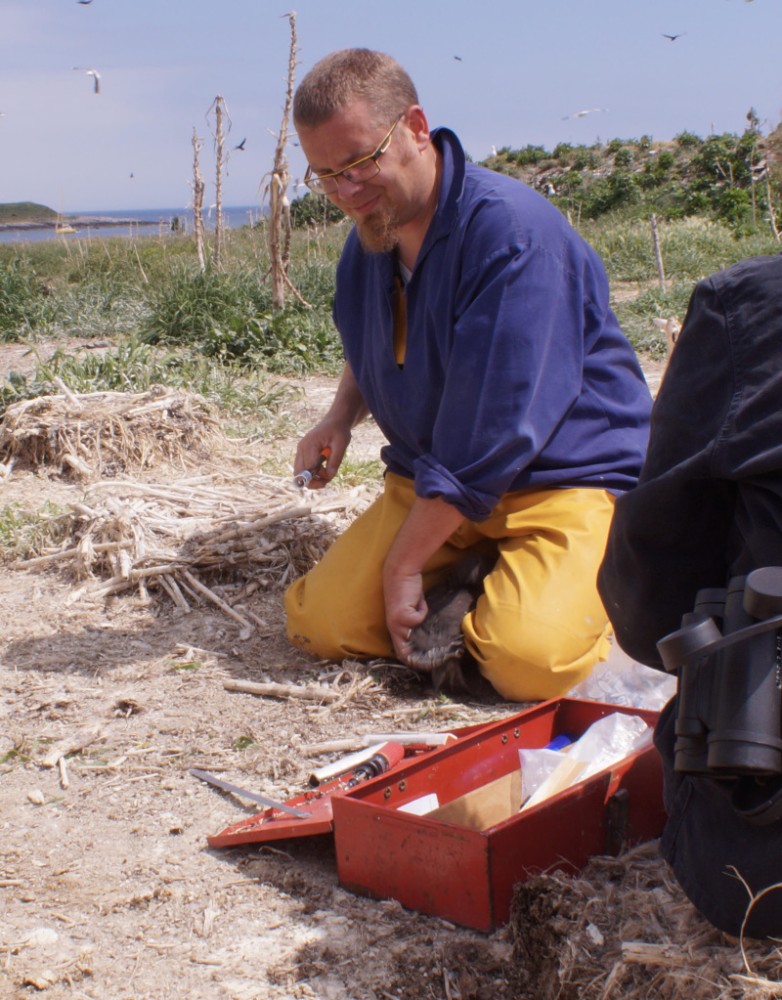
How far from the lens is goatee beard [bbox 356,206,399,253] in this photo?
3243 mm

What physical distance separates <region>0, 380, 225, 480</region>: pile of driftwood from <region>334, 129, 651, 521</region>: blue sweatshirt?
209 centimetres

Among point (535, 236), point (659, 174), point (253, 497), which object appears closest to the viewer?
point (535, 236)

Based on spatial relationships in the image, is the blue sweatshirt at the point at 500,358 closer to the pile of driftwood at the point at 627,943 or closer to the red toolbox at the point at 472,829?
the red toolbox at the point at 472,829

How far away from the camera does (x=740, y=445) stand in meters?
1.44

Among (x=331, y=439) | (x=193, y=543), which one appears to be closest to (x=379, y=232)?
(x=331, y=439)

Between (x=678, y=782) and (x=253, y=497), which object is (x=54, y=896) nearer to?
(x=678, y=782)

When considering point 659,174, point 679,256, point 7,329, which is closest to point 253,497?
point 7,329

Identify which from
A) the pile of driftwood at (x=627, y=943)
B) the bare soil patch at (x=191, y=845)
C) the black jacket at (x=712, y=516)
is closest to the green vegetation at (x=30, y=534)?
the bare soil patch at (x=191, y=845)

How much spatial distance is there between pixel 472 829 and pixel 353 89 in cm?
203

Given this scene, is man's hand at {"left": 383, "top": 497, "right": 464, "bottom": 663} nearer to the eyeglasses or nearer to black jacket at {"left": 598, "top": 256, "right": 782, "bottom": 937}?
the eyeglasses

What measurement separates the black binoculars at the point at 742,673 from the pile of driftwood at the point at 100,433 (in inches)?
164

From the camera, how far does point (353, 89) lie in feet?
10.2

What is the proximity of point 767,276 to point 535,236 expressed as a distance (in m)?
1.78

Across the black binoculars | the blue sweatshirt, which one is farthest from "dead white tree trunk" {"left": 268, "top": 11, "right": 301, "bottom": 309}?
the black binoculars
